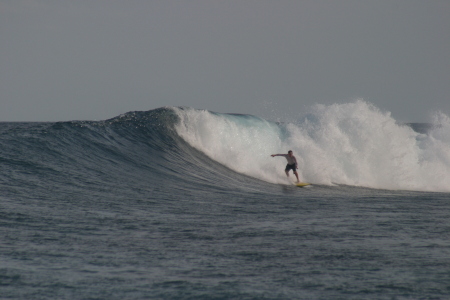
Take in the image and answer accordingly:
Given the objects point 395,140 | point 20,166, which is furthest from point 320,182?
point 20,166

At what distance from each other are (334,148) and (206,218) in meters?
12.9

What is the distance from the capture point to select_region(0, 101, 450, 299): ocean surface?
17.3 feet

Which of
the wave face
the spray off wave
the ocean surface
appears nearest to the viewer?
the ocean surface

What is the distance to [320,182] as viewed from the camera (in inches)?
709

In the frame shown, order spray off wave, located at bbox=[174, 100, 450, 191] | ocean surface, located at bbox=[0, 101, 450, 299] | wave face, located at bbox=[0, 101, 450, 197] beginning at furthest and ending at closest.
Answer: spray off wave, located at bbox=[174, 100, 450, 191], wave face, located at bbox=[0, 101, 450, 197], ocean surface, located at bbox=[0, 101, 450, 299]

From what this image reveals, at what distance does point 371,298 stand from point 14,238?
4.66m

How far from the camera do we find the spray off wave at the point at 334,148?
19.0 metres

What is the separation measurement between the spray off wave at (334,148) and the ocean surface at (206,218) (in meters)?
0.07

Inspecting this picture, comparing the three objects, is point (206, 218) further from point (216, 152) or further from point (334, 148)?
point (334, 148)

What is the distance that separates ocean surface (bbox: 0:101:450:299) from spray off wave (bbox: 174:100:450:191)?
2.9 inches

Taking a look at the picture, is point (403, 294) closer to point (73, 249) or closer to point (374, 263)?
point (374, 263)

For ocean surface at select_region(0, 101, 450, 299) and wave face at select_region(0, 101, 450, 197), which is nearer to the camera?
ocean surface at select_region(0, 101, 450, 299)

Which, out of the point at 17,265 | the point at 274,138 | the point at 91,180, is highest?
the point at 274,138

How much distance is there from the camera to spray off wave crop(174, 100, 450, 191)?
62.4 ft
